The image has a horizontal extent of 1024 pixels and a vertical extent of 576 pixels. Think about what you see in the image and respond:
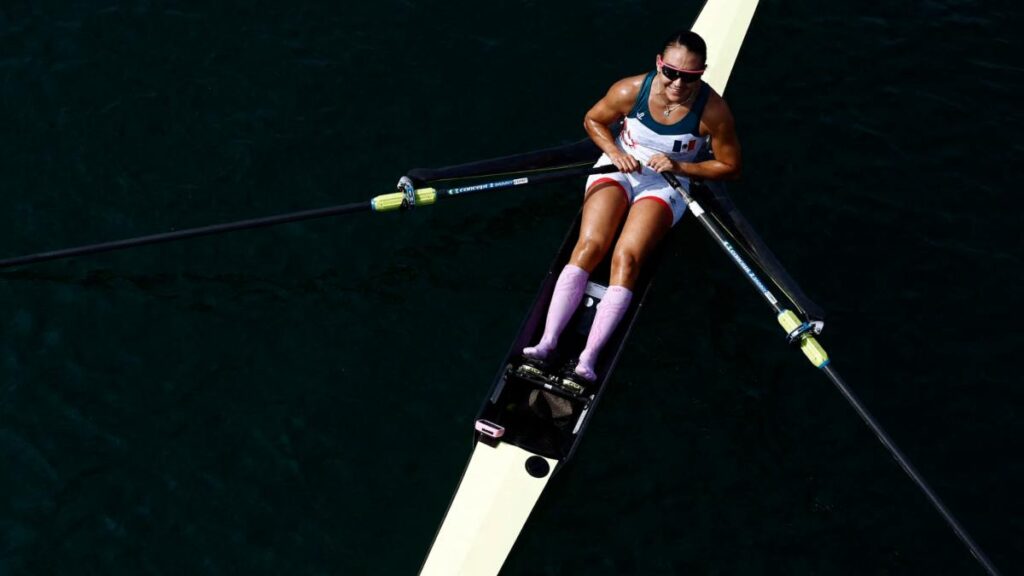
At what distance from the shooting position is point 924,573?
11.9 m

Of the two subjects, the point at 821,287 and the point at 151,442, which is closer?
the point at 151,442

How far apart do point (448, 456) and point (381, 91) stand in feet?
18.2

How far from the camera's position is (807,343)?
12242mm

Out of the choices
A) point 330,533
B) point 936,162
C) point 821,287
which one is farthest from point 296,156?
point 936,162

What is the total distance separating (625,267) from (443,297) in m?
2.24

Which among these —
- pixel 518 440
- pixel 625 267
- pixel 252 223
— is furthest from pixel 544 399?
pixel 252 223

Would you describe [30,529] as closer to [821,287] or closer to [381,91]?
[381,91]

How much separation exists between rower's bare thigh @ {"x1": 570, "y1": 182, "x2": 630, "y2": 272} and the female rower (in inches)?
0.4

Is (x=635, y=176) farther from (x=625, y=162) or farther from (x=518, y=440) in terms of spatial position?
(x=518, y=440)

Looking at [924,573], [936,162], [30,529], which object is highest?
[936,162]

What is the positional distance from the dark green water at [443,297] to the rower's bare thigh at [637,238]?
0.98 meters

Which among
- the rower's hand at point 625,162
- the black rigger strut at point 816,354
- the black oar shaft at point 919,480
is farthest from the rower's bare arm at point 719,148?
the black oar shaft at point 919,480

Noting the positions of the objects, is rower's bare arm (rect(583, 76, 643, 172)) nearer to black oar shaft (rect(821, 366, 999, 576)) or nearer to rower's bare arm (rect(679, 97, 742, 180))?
rower's bare arm (rect(679, 97, 742, 180))

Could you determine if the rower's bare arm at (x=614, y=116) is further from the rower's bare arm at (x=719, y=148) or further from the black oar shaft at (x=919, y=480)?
the black oar shaft at (x=919, y=480)
